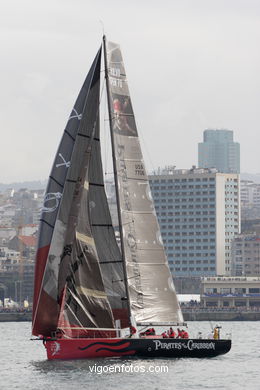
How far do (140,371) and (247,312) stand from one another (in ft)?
368

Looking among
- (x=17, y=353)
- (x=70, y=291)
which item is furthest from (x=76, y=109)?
(x=17, y=353)

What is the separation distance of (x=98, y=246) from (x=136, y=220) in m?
1.87

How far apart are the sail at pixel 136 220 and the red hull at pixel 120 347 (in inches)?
53.6

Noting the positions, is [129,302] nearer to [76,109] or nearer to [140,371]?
[140,371]

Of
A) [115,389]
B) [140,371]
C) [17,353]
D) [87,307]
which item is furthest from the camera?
[17,353]

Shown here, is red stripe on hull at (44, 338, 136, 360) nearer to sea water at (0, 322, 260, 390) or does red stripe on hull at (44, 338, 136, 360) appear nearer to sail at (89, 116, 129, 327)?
sea water at (0, 322, 260, 390)

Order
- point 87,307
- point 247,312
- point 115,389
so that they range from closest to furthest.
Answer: point 115,389, point 87,307, point 247,312

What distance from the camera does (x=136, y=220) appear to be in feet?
156

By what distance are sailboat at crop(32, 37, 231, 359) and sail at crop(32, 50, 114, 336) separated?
0.04 metres

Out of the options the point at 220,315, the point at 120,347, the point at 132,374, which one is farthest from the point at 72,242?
the point at 220,315

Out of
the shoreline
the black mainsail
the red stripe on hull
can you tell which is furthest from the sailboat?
the shoreline

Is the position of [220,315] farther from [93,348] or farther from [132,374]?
[132,374]

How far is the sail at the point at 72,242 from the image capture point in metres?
46.8

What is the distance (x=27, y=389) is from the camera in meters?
40.8
